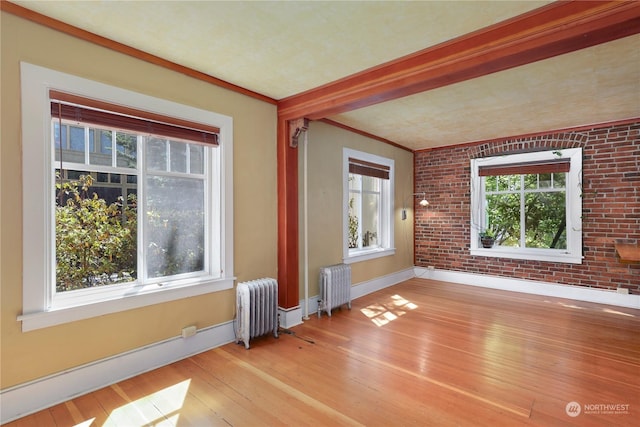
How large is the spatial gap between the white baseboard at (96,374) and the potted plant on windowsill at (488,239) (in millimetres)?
4940

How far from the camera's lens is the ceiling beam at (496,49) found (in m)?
1.92

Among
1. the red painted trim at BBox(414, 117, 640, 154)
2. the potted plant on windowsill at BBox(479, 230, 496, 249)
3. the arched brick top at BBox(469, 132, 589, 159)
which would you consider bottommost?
the potted plant on windowsill at BBox(479, 230, 496, 249)

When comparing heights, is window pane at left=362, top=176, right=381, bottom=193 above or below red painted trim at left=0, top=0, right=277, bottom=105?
below

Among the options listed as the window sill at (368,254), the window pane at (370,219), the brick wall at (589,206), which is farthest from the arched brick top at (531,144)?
the window sill at (368,254)

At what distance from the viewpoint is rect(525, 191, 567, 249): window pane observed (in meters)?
5.11

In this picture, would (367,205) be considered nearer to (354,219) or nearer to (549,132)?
(354,219)

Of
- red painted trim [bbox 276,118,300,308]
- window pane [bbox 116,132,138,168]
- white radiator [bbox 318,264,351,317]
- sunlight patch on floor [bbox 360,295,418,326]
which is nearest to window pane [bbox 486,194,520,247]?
sunlight patch on floor [bbox 360,295,418,326]

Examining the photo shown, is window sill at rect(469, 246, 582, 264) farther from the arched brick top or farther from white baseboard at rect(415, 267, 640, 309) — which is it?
the arched brick top

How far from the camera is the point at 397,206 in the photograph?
613cm

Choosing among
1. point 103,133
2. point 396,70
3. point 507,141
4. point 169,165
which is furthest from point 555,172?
point 103,133

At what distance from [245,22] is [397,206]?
183 inches

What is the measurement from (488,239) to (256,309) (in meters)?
4.61

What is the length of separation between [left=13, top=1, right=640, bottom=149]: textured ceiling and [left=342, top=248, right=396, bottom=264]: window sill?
225 centimetres

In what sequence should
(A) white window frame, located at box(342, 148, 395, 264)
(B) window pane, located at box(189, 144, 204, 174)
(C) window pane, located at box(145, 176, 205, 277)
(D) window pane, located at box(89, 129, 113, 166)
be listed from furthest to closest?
(A) white window frame, located at box(342, 148, 395, 264), (B) window pane, located at box(189, 144, 204, 174), (C) window pane, located at box(145, 176, 205, 277), (D) window pane, located at box(89, 129, 113, 166)
